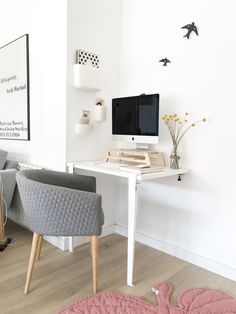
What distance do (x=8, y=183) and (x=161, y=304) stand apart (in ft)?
5.20

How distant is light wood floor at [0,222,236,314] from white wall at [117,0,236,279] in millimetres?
169

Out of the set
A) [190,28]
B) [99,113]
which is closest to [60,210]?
[99,113]

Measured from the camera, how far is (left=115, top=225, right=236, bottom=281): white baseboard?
6.04 ft

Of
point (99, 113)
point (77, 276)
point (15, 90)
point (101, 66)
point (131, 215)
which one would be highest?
point (101, 66)

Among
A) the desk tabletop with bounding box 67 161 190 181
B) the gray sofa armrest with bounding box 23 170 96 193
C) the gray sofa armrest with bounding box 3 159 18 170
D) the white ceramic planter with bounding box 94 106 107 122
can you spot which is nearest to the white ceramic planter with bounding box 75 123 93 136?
the white ceramic planter with bounding box 94 106 107 122

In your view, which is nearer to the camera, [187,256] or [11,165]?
[187,256]

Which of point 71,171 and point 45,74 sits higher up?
point 45,74

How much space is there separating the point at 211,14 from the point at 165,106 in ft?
2.31

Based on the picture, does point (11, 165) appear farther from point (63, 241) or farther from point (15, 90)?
point (63, 241)

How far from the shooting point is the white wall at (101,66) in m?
2.11

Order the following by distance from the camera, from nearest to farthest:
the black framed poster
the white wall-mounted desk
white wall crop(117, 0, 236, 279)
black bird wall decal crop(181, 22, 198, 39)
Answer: the white wall-mounted desk < white wall crop(117, 0, 236, 279) < black bird wall decal crop(181, 22, 198, 39) < the black framed poster

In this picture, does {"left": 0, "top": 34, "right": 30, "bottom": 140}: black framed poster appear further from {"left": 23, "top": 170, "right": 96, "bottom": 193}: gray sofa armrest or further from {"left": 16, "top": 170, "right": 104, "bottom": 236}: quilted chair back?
{"left": 16, "top": 170, "right": 104, "bottom": 236}: quilted chair back

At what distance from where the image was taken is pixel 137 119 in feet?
6.75

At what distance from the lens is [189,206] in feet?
6.70
